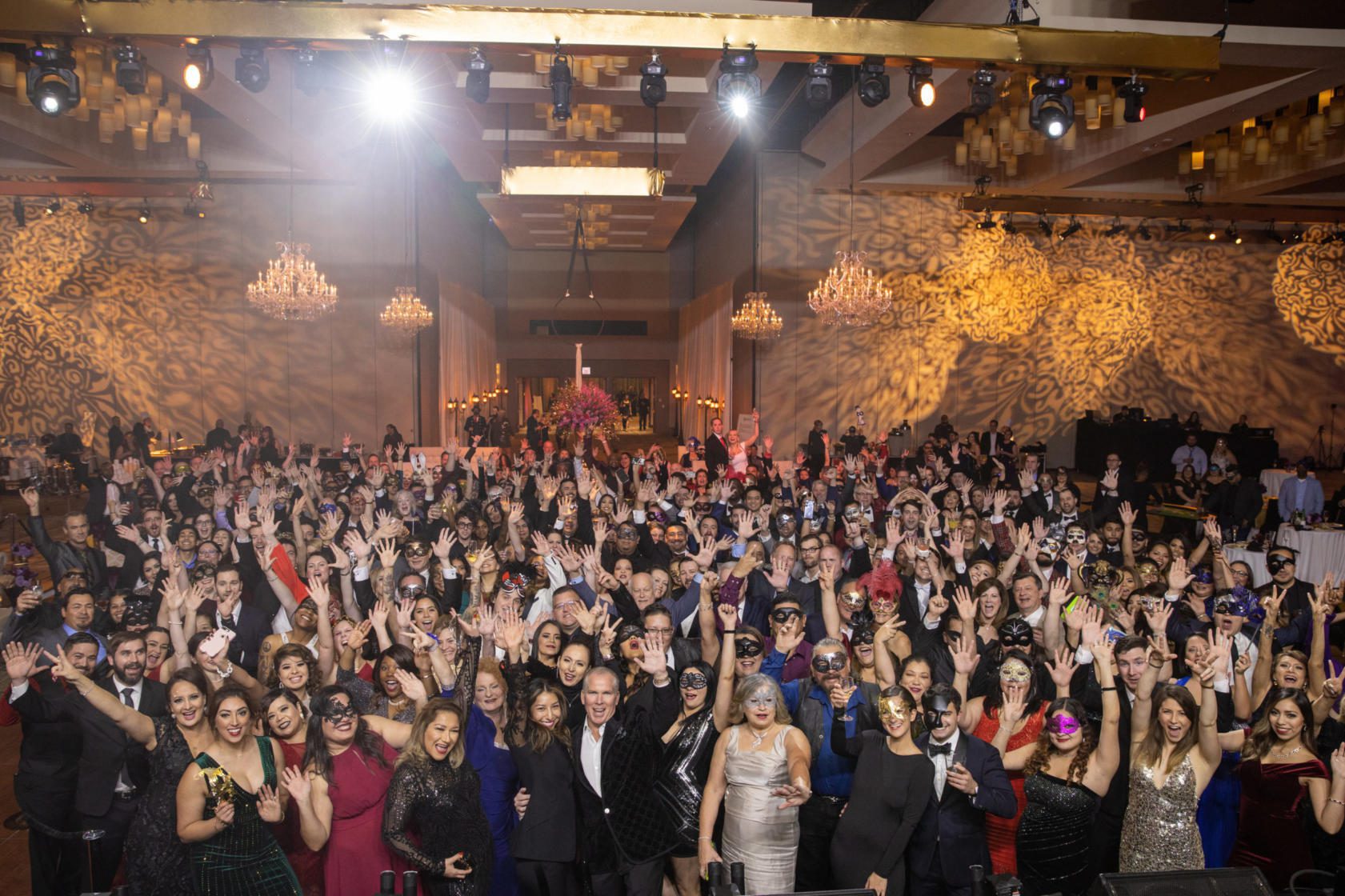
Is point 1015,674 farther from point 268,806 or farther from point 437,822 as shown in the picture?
point 268,806

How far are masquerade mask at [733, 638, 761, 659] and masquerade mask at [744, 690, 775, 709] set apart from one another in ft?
1.14

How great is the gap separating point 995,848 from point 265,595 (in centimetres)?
403

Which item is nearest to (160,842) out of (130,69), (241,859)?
(241,859)

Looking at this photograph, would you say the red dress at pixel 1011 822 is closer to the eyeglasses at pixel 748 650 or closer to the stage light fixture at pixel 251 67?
the eyeglasses at pixel 748 650

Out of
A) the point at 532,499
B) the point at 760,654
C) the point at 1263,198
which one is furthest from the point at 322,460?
the point at 1263,198

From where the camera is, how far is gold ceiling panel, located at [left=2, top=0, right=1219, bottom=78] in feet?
17.4

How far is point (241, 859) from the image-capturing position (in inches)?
129

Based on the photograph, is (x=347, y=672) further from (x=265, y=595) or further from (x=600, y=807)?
(x=265, y=595)

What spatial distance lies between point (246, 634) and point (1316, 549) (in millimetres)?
9553

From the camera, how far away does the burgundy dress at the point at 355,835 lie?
3.41 metres

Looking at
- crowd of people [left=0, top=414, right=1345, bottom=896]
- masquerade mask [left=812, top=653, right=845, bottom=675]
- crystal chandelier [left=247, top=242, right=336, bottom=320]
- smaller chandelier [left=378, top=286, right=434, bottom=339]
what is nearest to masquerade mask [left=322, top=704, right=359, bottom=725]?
crowd of people [left=0, top=414, right=1345, bottom=896]

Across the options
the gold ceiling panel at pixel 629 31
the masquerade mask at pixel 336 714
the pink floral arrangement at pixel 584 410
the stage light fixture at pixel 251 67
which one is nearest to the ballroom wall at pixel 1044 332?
the pink floral arrangement at pixel 584 410

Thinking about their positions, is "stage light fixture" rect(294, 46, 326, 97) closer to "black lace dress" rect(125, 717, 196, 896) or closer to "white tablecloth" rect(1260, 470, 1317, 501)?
"black lace dress" rect(125, 717, 196, 896)

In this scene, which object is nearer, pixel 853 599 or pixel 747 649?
pixel 747 649
